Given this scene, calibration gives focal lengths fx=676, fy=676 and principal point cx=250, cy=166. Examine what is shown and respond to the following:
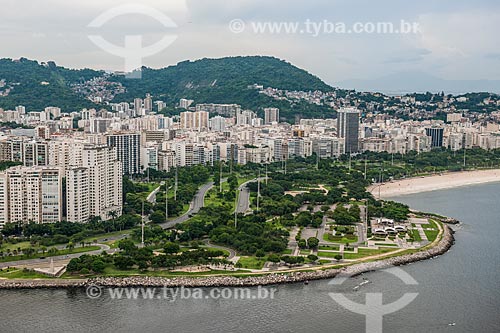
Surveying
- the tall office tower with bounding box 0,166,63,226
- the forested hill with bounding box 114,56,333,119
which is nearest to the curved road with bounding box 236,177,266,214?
the tall office tower with bounding box 0,166,63,226

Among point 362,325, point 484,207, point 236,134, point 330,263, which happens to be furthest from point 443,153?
point 362,325

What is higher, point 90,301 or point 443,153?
point 443,153

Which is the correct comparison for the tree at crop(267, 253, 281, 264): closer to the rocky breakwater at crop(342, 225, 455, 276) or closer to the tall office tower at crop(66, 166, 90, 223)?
the rocky breakwater at crop(342, 225, 455, 276)

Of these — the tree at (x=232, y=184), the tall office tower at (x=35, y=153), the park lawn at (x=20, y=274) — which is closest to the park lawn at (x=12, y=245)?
the park lawn at (x=20, y=274)

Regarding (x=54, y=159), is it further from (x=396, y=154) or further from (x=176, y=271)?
(x=396, y=154)

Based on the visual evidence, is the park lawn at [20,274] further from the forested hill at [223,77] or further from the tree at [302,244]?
the forested hill at [223,77]

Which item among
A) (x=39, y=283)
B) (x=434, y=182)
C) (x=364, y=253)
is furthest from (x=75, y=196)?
(x=434, y=182)

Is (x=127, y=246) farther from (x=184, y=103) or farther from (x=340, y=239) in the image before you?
(x=184, y=103)
